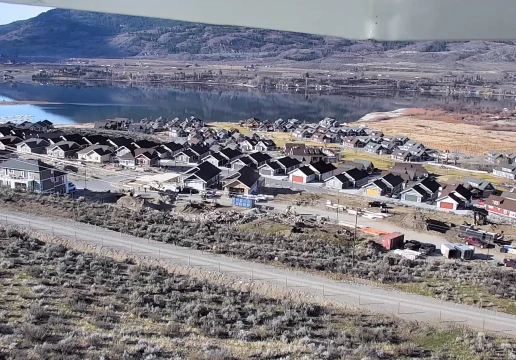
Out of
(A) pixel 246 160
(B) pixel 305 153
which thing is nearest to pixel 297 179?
(A) pixel 246 160

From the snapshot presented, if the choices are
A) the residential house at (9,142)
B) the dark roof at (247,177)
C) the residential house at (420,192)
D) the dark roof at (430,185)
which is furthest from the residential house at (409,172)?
the residential house at (9,142)

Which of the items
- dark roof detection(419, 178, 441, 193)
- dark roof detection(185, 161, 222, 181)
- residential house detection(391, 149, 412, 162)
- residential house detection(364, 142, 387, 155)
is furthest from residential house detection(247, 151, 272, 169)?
residential house detection(364, 142, 387, 155)

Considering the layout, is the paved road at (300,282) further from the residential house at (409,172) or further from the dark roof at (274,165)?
the residential house at (409,172)

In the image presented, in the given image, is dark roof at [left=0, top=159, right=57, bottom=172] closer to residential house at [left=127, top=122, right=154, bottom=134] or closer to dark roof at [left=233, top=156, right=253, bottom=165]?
dark roof at [left=233, top=156, right=253, bottom=165]

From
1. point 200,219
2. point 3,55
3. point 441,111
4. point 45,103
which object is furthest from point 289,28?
point 3,55

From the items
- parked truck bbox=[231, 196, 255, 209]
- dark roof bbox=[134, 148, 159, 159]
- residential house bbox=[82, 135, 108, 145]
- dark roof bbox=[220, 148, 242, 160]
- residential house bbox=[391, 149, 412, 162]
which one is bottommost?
residential house bbox=[391, 149, 412, 162]

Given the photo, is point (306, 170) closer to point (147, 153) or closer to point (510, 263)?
point (147, 153)
